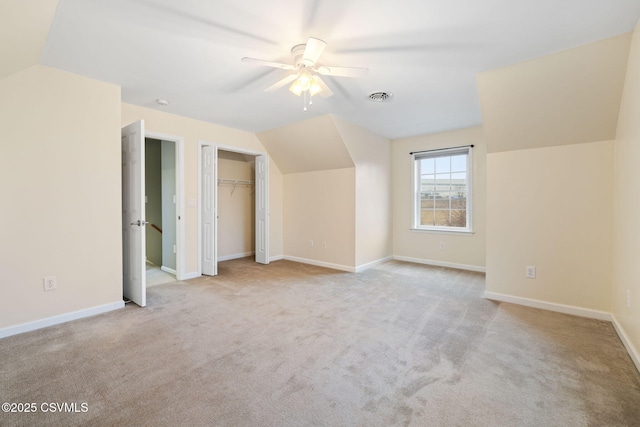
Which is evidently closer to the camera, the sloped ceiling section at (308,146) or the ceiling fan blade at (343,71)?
the ceiling fan blade at (343,71)

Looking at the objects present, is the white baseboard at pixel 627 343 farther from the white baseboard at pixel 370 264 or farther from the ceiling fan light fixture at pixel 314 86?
the ceiling fan light fixture at pixel 314 86

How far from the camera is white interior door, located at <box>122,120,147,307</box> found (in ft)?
9.98

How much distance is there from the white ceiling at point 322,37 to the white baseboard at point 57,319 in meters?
2.34

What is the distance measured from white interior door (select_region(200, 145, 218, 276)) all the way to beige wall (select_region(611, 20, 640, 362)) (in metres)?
4.60

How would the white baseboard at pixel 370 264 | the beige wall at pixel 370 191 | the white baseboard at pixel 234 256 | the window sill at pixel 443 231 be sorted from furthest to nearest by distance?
the white baseboard at pixel 234 256
the window sill at pixel 443 231
the white baseboard at pixel 370 264
the beige wall at pixel 370 191

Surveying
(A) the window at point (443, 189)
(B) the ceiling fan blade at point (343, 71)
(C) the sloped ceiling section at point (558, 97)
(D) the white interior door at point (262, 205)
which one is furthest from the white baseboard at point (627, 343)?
(D) the white interior door at point (262, 205)

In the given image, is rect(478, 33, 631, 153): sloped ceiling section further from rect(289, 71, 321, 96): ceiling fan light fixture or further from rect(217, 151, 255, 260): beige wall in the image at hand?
rect(217, 151, 255, 260): beige wall

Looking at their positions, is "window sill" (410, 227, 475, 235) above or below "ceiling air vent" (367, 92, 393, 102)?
below

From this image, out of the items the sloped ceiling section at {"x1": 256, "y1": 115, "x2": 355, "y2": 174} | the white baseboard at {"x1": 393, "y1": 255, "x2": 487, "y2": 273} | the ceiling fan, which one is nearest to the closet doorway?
the sloped ceiling section at {"x1": 256, "y1": 115, "x2": 355, "y2": 174}

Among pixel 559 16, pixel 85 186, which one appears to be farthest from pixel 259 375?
pixel 559 16

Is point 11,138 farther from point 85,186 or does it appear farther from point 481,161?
point 481,161

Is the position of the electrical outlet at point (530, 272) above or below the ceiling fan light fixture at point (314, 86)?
below

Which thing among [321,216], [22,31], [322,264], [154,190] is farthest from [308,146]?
[22,31]

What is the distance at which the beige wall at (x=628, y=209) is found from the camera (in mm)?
2031
